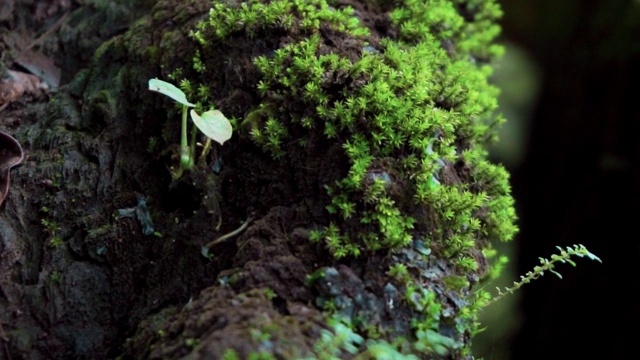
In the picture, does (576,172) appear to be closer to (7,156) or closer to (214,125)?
(214,125)

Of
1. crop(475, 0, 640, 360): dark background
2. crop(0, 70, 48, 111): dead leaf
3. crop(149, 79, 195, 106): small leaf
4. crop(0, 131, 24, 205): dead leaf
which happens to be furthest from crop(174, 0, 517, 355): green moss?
crop(475, 0, 640, 360): dark background

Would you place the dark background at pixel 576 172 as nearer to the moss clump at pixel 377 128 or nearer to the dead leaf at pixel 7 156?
the moss clump at pixel 377 128

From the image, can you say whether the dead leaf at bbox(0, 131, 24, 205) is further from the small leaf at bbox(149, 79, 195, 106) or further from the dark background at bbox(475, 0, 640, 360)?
the dark background at bbox(475, 0, 640, 360)

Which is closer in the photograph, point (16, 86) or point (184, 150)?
point (184, 150)

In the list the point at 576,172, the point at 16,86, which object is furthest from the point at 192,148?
the point at 576,172

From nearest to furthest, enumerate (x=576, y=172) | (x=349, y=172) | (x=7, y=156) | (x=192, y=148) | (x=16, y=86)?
(x=349, y=172) < (x=192, y=148) < (x=7, y=156) < (x=16, y=86) < (x=576, y=172)

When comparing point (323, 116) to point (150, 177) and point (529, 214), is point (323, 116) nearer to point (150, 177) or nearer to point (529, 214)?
point (150, 177)

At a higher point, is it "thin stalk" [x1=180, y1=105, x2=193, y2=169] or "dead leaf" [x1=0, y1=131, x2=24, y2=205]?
"thin stalk" [x1=180, y1=105, x2=193, y2=169]
